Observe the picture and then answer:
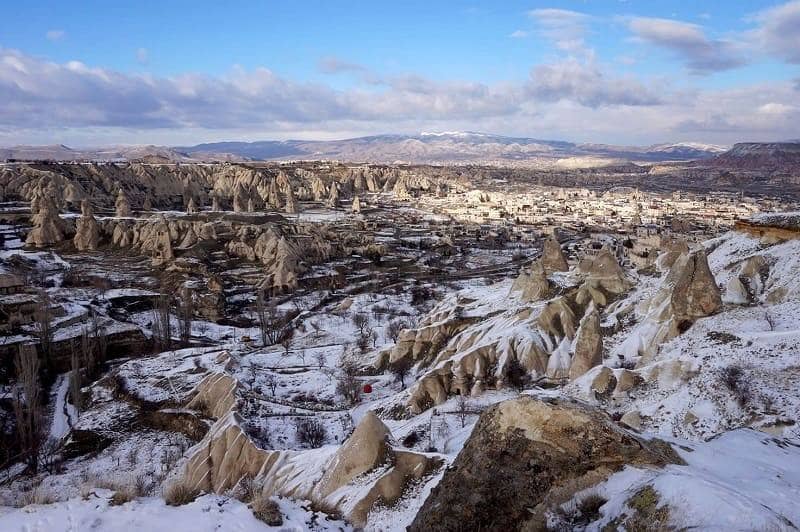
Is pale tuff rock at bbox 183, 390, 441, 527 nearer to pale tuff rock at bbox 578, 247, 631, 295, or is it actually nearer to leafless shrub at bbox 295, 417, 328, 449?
leafless shrub at bbox 295, 417, 328, 449

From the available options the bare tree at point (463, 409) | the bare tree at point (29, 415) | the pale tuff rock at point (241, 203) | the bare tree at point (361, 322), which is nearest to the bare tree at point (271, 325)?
the bare tree at point (361, 322)

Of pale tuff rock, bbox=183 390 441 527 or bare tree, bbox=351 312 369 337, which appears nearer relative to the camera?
pale tuff rock, bbox=183 390 441 527

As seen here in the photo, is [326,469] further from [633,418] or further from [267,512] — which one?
[633,418]

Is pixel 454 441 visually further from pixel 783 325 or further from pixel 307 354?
pixel 307 354

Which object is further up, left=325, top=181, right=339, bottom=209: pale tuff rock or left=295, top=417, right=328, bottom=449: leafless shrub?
left=325, top=181, right=339, bottom=209: pale tuff rock

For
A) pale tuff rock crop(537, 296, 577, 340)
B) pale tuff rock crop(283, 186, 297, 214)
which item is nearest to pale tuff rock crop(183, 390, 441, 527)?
pale tuff rock crop(537, 296, 577, 340)

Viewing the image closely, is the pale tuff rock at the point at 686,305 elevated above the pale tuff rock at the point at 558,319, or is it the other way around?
the pale tuff rock at the point at 686,305

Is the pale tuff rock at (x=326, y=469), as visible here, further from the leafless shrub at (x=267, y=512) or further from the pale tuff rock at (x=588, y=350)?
the pale tuff rock at (x=588, y=350)
